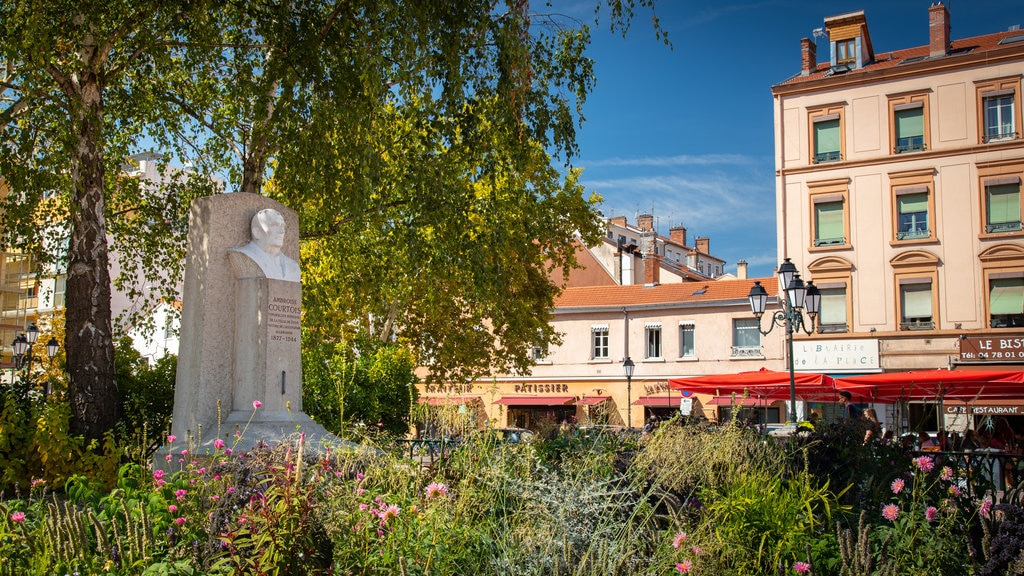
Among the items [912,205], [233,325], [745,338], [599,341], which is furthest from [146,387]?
[599,341]

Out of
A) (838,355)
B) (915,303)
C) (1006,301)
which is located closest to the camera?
(1006,301)

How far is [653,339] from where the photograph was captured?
4131cm

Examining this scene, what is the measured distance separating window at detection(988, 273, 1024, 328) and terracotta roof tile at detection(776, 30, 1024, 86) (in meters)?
8.45

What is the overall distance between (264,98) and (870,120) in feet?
93.7

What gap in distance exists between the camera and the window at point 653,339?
4109 cm

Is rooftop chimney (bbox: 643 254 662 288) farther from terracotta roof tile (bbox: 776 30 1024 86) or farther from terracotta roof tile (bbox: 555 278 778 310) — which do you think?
terracotta roof tile (bbox: 776 30 1024 86)

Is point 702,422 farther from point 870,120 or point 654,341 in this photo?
point 654,341

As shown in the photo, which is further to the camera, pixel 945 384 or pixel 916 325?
pixel 916 325

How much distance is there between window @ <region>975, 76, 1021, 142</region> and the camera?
3109 centimetres

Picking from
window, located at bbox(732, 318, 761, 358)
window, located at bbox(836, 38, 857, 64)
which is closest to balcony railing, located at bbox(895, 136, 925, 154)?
window, located at bbox(836, 38, 857, 64)

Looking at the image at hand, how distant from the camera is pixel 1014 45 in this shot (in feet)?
102

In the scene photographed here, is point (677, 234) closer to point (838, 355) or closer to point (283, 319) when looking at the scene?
point (838, 355)

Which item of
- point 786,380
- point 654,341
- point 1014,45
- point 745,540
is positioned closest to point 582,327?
point 654,341

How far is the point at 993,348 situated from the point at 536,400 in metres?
20.1
